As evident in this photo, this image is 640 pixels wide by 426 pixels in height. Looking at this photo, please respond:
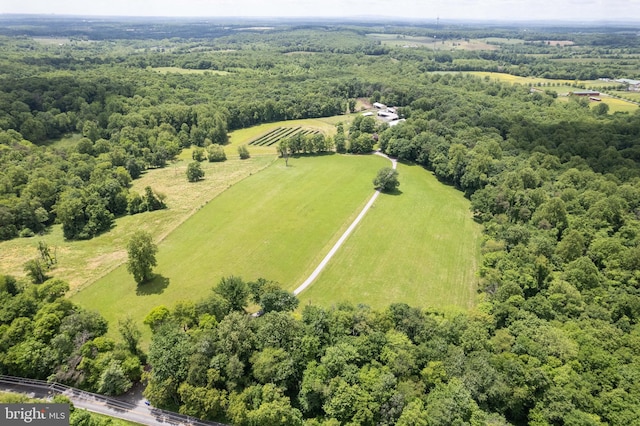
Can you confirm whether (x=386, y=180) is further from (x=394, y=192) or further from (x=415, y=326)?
(x=415, y=326)

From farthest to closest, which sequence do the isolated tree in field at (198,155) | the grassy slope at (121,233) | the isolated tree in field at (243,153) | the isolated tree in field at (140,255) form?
1. the isolated tree in field at (243,153)
2. the isolated tree in field at (198,155)
3. the grassy slope at (121,233)
4. the isolated tree in field at (140,255)

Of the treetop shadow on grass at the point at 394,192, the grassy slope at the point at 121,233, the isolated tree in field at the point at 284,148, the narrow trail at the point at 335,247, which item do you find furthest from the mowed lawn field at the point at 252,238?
the isolated tree in field at the point at 284,148

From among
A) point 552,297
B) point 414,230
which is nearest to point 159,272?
point 414,230

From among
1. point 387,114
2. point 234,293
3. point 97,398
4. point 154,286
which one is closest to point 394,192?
point 234,293

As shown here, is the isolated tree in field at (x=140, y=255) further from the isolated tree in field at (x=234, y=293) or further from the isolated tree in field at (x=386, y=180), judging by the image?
the isolated tree in field at (x=386, y=180)

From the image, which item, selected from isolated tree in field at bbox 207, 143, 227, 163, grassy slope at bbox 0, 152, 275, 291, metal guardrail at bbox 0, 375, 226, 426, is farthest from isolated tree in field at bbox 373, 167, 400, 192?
metal guardrail at bbox 0, 375, 226, 426

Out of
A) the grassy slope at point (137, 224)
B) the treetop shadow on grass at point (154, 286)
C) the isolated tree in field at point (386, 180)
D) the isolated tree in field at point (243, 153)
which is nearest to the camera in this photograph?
the treetop shadow on grass at point (154, 286)

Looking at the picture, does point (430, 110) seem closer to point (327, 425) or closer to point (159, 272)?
point (159, 272)
